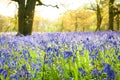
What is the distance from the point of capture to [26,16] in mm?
17688

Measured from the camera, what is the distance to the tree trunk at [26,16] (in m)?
17.5

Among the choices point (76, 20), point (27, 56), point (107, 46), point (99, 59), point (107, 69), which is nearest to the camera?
point (107, 69)

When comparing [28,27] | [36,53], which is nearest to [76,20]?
[28,27]

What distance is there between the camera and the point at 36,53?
5.96 meters

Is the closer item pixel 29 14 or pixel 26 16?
pixel 29 14

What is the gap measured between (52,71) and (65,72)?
0.68ft

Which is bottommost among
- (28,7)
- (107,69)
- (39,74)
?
(39,74)

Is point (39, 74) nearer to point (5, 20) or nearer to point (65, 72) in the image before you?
point (65, 72)

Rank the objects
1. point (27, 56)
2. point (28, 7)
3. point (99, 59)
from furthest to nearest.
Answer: point (28, 7), point (27, 56), point (99, 59)

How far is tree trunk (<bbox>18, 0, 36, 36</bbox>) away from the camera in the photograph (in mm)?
17531

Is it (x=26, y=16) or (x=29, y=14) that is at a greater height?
(x=29, y=14)

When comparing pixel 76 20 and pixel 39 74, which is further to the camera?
pixel 76 20

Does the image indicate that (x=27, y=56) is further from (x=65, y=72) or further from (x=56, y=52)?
(x=65, y=72)

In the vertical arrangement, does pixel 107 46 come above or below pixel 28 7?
below
